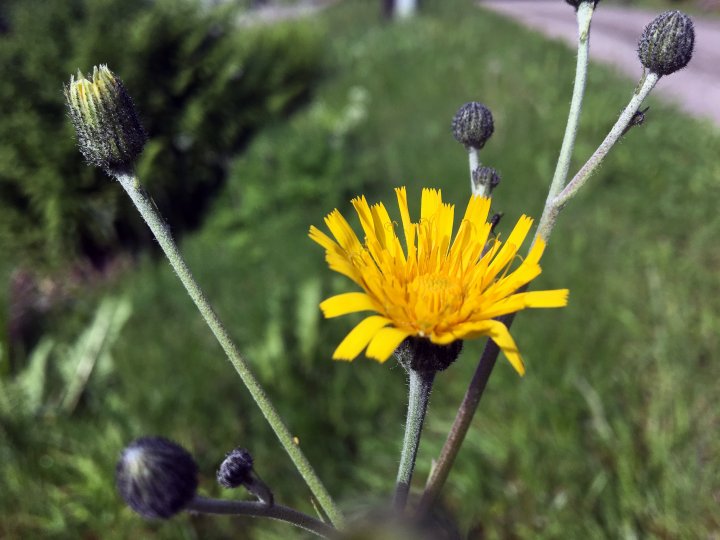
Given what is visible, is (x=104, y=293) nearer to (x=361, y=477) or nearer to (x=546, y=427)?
(x=361, y=477)

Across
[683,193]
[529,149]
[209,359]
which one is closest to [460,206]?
[529,149]

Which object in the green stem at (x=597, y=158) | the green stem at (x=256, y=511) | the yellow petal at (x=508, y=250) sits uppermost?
the green stem at (x=597, y=158)

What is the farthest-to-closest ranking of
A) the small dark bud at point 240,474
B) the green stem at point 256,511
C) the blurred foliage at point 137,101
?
the blurred foliage at point 137,101, the small dark bud at point 240,474, the green stem at point 256,511

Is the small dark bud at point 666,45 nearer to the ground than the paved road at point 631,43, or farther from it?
nearer to the ground

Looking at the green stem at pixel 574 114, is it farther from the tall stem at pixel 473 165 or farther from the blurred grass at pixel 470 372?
the blurred grass at pixel 470 372

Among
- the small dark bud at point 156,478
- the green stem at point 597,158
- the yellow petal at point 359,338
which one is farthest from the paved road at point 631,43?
the small dark bud at point 156,478

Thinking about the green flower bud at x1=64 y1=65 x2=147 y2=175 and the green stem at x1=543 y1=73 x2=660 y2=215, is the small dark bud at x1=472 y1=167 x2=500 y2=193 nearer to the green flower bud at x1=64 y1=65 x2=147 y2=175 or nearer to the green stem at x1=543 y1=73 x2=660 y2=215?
the green stem at x1=543 y1=73 x2=660 y2=215

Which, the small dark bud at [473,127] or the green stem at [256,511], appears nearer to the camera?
the green stem at [256,511]

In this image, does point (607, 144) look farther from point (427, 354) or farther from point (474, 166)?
point (427, 354)
